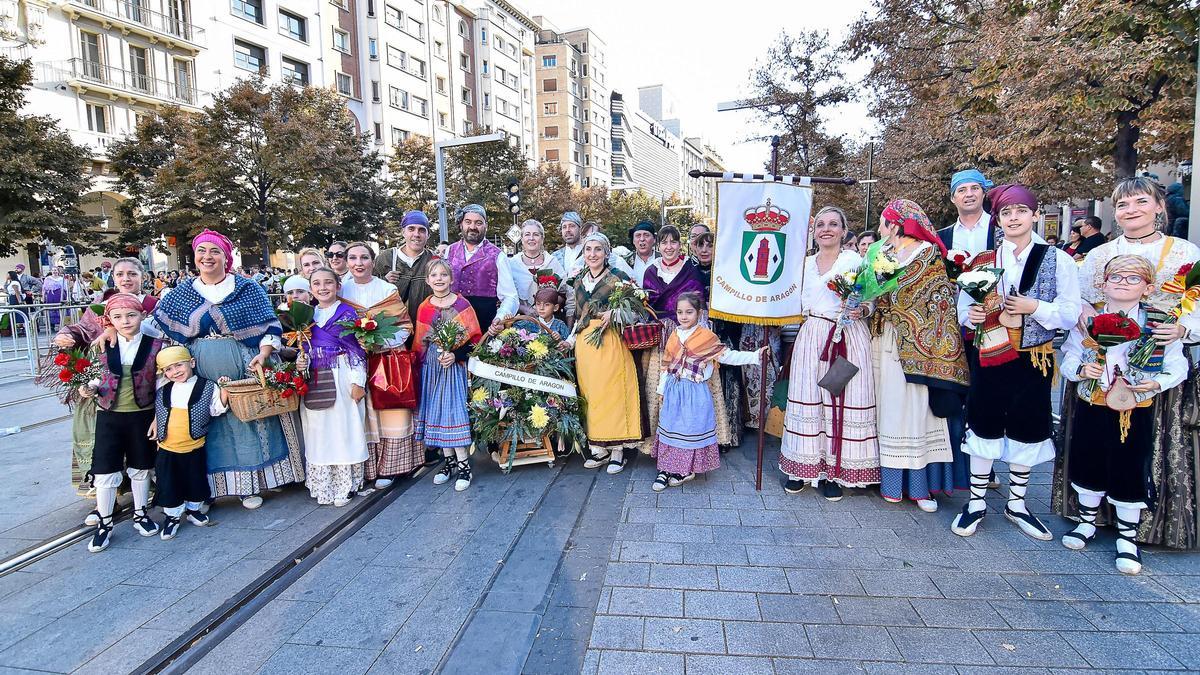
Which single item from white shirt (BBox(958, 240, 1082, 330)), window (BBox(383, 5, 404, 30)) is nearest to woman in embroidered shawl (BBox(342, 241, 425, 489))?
white shirt (BBox(958, 240, 1082, 330))

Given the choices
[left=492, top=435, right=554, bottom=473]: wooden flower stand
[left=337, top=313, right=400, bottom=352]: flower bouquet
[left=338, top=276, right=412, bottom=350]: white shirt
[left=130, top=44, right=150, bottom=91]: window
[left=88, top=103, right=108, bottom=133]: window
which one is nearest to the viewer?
[left=337, top=313, right=400, bottom=352]: flower bouquet

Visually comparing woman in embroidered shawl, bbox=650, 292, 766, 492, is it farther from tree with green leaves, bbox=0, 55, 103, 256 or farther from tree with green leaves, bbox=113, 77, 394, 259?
tree with green leaves, bbox=0, 55, 103, 256

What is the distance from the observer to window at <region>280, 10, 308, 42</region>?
1300 inches

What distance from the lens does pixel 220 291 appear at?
178 inches

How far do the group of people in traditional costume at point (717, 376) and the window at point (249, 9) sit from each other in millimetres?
32983

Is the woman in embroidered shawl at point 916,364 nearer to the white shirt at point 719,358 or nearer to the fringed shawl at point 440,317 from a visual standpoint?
the white shirt at point 719,358

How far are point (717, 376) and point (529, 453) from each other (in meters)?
1.83

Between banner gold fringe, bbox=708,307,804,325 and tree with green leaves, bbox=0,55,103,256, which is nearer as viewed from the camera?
banner gold fringe, bbox=708,307,804,325

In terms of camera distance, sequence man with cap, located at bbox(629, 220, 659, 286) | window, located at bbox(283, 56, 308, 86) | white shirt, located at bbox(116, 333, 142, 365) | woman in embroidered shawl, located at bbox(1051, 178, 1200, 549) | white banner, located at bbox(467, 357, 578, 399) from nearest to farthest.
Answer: woman in embroidered shawl, located at bbox(1051, 178, 1200, 549) → white shirt, located at bbox(116, 333, 142, 365) → white banner, located at bbox(467, 357, 578, 399) → man with cap, located at bbox(629, 220, 659, 286) → window, located at bbox(283, 56, 308, 86)

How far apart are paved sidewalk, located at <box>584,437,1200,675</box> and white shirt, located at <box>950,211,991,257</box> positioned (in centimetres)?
186

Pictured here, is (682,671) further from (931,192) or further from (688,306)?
(931,192)

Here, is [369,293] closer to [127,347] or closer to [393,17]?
[127,347]

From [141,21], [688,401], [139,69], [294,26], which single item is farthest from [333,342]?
[294,26]

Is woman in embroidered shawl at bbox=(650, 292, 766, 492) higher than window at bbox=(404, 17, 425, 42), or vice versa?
window at bbox=(404, 17, 425, 42)
